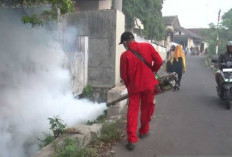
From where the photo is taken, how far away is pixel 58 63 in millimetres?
7391

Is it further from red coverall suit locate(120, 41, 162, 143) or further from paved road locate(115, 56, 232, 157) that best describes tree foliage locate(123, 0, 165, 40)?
red coverall suit locate(120, 41, 162, 143)

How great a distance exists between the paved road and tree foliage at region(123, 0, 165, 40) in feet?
36.7

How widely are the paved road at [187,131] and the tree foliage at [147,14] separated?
36.7 ft

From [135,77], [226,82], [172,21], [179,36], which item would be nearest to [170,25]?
[172,21]

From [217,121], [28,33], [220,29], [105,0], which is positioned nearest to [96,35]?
[28,33]

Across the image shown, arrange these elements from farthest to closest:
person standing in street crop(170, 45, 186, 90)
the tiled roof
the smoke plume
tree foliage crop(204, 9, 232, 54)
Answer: the tiled roof
tree foliage crop(204, 9, 232, 54)
person standing in street crop(170, 45, 186, 90)
the smoke plume

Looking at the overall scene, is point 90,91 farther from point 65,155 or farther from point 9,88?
point 65,155

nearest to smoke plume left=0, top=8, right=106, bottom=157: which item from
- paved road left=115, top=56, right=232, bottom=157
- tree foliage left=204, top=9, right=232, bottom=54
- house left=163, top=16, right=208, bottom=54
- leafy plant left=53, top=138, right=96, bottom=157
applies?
paved road left=115, top=56, right=232, bottom=157

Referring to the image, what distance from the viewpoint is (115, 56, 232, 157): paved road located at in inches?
175

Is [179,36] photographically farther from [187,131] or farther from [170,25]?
[187,131]

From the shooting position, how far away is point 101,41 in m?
8.51

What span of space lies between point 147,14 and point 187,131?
1563 centimetres

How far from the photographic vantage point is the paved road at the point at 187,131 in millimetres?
4457

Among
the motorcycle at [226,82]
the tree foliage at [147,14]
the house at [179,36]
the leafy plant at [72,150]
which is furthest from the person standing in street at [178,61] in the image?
the house at [179,36]
